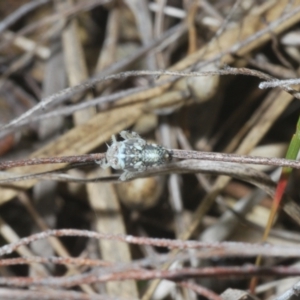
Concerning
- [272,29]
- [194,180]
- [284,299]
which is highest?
[272,29]

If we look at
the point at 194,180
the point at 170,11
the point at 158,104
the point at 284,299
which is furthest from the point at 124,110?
the point at 284,299

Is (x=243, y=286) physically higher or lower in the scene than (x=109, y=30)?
lower

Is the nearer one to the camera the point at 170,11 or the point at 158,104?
the point at 158,104

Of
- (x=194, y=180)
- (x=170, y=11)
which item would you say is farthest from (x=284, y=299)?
(x=170, y=11)

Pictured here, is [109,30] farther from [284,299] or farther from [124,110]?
[284,299]

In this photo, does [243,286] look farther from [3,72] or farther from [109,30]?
[3,72]

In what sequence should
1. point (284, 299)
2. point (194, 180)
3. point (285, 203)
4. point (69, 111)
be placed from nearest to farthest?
point (284, 299) → point (285, 203) → point (69, 111) → point (194, 180)

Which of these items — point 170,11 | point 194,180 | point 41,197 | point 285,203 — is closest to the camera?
point 285,203

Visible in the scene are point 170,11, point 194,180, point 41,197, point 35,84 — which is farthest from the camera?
point 35,84

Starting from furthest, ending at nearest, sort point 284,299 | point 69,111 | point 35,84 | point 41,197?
point 35,84
point 41,197
point 69,111
point 284,299
